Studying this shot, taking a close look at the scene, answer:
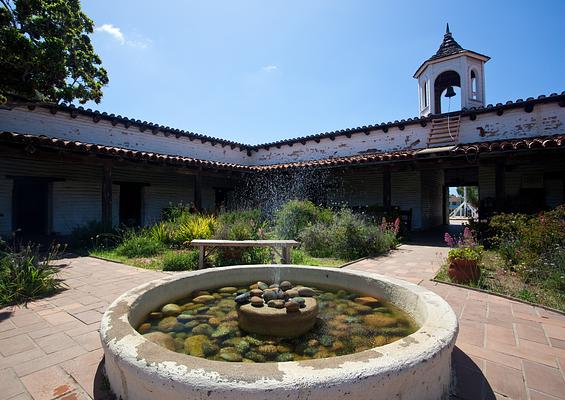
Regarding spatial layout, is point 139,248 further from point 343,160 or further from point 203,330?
point 343,160

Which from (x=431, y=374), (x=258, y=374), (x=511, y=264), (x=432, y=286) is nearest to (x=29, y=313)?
(x=258, y=374)

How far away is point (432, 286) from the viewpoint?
14.5ft

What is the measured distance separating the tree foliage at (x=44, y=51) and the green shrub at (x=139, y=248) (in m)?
3.92

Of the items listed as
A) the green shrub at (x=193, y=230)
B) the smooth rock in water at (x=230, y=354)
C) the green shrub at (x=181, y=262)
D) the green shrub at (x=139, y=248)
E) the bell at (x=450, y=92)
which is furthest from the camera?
the bell at (x=450, y=92)

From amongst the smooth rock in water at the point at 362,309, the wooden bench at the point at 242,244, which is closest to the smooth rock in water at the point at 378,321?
the smooth rock in water at the point at 362,309

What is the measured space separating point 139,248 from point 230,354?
5.49 meters

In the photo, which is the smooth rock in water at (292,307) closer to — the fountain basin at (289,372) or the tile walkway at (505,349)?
the fountain basin at (289,372)

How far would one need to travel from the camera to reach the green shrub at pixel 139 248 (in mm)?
6836

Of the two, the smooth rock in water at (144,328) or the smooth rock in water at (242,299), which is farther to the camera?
the smooth rock in water at (242,299)

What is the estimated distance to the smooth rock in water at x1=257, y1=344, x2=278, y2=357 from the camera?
2.31 m

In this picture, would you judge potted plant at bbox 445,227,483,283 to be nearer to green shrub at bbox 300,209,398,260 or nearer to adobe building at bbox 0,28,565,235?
green shrub at bbox 300,209,398,260

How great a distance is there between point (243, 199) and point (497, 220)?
1081 cm

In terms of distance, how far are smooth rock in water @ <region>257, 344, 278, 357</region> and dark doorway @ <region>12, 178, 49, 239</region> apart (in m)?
10.8

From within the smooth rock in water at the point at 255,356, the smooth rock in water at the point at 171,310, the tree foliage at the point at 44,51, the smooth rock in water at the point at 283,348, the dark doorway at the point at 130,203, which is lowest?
the smooth rock in water at the point at 255,356
